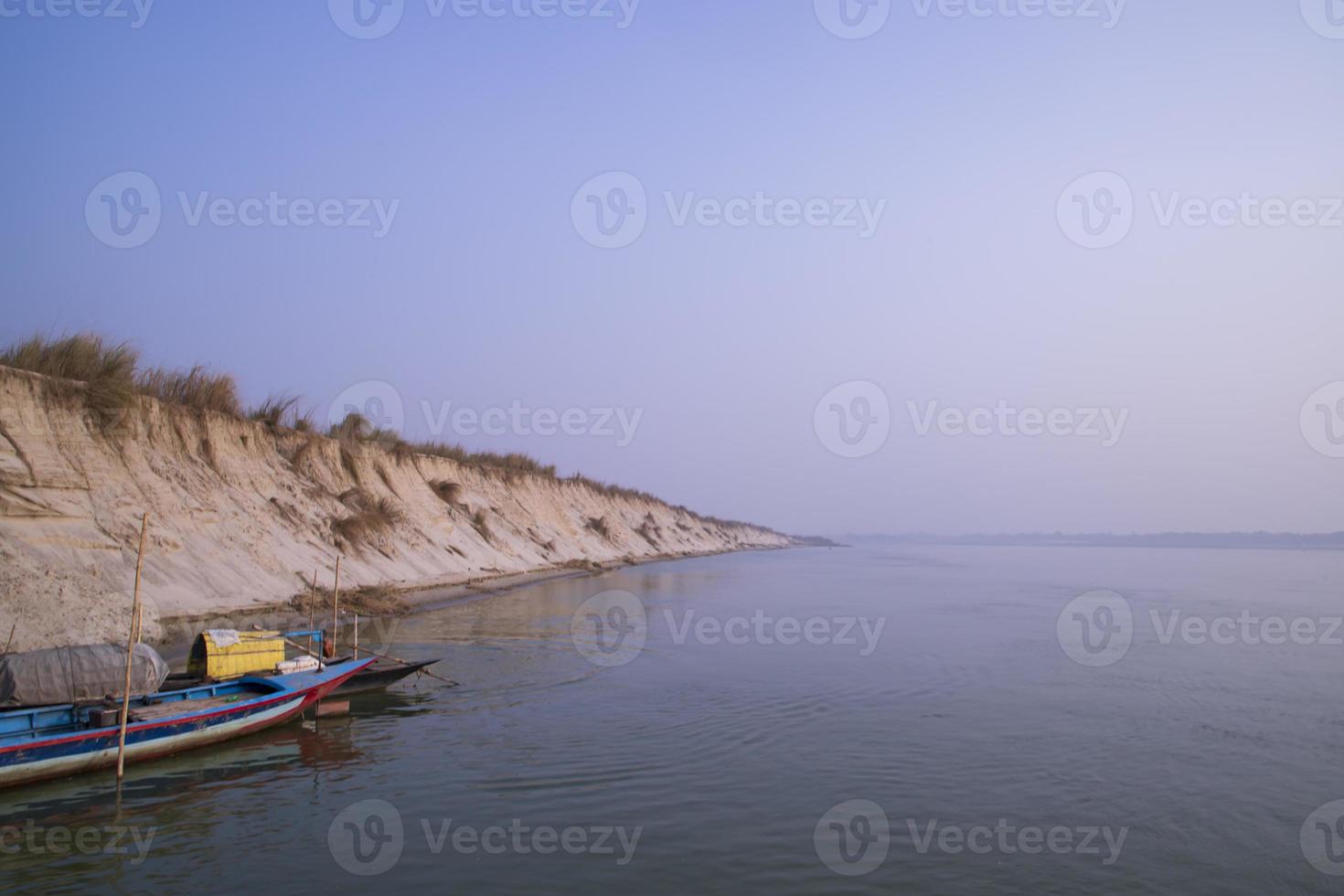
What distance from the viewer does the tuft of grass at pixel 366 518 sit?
1004 inches

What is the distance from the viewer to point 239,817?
885 cm

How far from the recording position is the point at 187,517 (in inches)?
777

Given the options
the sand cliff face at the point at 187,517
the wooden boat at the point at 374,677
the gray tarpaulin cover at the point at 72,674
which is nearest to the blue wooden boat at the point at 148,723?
the gray tarpaulin cover at the point at 72,674

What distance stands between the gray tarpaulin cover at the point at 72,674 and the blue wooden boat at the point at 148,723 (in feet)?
0.71

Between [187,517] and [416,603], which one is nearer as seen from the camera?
[187,517]

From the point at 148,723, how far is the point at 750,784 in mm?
7035

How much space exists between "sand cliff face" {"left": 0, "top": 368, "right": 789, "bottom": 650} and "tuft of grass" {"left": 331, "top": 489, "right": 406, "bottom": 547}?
8 centimetres

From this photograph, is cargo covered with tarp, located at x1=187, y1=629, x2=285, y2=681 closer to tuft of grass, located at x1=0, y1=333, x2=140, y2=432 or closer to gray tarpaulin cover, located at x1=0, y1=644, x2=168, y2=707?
gray tarpaulin cover, located at x1=0, y1=644, x2=168, y2=707

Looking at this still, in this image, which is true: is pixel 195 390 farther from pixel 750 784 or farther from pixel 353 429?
pixel 750 784

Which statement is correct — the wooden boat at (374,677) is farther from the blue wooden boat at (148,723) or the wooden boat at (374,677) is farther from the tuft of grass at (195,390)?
the tuft of grass at (195,390)

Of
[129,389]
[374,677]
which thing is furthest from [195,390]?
[374,677]

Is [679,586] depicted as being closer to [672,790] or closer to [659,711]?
[659,711]

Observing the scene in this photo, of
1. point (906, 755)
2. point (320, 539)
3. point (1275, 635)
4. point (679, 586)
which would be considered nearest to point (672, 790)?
point (906, 755)

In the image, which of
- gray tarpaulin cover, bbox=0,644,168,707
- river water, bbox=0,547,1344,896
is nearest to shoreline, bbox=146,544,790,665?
river water, bbox=0,547,1344,896
